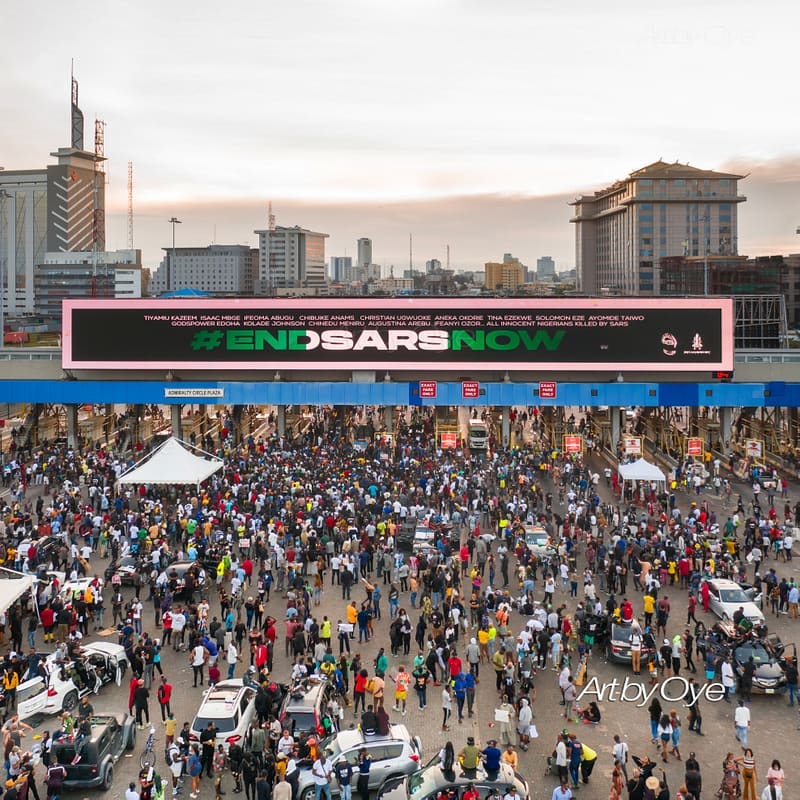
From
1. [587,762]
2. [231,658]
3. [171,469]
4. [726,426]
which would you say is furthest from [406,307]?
[587,762]

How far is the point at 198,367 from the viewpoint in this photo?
48.0 meters

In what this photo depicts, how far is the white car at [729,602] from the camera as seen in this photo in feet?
70.8

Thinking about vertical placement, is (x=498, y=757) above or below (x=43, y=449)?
below

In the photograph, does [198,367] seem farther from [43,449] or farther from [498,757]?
[498,757]

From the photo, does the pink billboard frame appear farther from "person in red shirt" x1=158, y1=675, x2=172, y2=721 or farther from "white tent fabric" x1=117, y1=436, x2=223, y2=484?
"person in red shirt" x1=158, y1=675, x2=172, y2=721

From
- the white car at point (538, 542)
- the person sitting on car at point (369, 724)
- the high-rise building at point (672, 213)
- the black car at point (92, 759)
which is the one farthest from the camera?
the high-rise building at point (672, 213)

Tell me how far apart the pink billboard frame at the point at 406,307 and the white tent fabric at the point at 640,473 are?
42.1 ft

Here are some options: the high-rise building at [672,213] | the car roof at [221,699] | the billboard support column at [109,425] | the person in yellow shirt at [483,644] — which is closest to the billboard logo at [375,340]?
the billboard support column at [109,425]

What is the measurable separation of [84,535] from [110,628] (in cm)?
725

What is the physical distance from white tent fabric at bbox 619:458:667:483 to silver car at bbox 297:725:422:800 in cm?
1999

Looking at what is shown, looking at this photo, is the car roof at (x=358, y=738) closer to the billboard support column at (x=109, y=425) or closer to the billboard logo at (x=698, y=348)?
the billboard logo at (x=698, y=348)

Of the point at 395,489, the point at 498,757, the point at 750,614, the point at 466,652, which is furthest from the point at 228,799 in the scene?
the point at 395,489

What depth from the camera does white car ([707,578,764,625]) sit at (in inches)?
850

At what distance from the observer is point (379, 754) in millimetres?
15062
